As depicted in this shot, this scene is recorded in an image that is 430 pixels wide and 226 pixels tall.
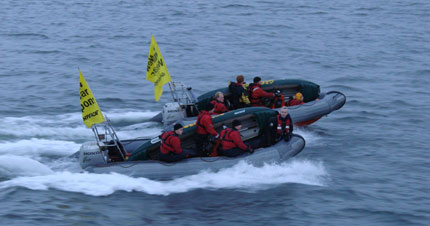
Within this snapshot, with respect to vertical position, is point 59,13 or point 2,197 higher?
point 59,13

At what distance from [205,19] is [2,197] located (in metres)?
29.6

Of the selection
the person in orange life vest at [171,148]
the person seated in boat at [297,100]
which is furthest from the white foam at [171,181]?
the person seated in boat at [297,100]

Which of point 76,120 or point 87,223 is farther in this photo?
point 76,120

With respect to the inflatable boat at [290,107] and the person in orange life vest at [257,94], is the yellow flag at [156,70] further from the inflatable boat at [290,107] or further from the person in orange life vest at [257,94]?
the person in orange life vest at [257,94]

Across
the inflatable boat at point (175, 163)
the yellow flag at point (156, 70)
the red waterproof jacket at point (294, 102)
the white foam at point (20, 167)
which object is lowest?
the white foam at point (20, 167)

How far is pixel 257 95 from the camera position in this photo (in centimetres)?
1912

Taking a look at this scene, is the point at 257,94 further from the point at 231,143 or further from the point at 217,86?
the point at 217,86

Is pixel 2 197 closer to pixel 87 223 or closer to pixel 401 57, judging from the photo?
pixel 87 223

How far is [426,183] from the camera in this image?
15.3m

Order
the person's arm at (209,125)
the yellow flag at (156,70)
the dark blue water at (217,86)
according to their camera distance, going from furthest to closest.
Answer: the yellow flag at (156,70) < the person's arm at (209,125) < the dark blue water at (217,86)

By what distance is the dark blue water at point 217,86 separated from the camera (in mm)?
13602

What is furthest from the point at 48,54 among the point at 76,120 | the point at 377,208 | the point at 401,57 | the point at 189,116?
the point at 377,208

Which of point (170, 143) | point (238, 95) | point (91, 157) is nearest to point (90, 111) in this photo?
point (91, 157)

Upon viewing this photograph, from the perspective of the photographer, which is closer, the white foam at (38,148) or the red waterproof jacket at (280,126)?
the red waterproof jacket at (280,126)
